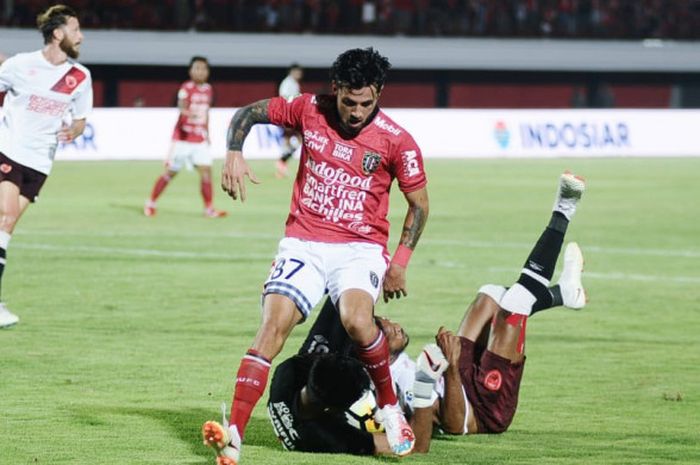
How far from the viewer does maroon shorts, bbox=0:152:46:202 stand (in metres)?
11.6

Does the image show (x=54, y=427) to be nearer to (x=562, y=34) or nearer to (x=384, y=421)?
(x=384, y=421)

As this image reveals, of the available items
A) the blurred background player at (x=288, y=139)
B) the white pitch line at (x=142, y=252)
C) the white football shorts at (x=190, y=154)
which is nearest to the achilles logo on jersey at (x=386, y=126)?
the white pitch line at (x=142, y=252)

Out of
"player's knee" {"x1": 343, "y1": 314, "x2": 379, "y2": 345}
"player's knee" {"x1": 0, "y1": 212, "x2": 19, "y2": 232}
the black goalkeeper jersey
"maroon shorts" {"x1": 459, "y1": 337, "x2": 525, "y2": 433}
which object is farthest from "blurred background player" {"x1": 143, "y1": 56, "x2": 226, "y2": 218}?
"player's knee" {"x1": 343, "y1": 314, "x2": 379, "y2": 345}

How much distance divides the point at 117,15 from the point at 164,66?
8.85 feet

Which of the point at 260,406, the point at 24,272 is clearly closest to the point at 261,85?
the point at 24,272

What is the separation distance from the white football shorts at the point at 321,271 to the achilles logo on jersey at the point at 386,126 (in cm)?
61

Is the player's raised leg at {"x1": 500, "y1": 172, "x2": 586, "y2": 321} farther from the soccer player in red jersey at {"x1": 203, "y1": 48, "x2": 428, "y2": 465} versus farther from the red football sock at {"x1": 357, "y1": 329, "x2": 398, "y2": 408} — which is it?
the red football sock at {"x1": 357, "y1": 329, "x2": 398, "y2": 408}

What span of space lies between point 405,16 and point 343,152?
137 ft

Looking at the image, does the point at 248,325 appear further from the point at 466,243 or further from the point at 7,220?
the point at 466,243

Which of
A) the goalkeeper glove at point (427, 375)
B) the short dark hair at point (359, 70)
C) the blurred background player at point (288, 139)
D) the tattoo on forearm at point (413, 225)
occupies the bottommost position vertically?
the blurred background player at point (288, 139)

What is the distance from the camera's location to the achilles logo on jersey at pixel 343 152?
752 centimetres

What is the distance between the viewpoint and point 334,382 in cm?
712

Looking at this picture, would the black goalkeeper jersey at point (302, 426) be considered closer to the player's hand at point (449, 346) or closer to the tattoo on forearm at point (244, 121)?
the player's hand at point (449, 346)

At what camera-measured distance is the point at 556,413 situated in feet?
28.1
